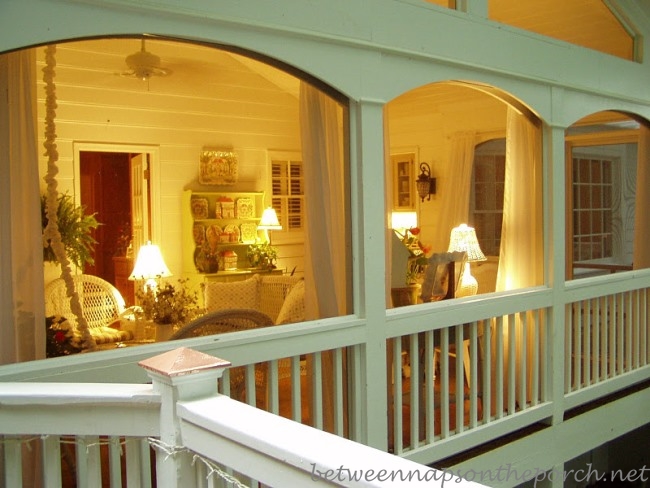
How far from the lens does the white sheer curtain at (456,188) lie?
784 centimetres

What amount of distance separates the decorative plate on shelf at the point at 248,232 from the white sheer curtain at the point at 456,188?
2.10m

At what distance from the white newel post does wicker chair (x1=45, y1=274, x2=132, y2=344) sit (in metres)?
4.75

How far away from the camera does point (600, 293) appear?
490 centimetres

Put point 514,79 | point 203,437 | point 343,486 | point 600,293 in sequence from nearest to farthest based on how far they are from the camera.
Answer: point 343,486
point 203,437
point 514,79
point 600,293

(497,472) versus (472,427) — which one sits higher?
(472,427)

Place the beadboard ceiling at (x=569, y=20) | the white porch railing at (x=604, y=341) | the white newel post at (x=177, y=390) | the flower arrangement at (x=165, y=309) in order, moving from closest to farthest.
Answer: the white newel post at (x=177, y=390) < the flower arrangement at (x=165, y=309) < the white porch railing at (x=604, y=341) < the beadboard ceiling at (x=569, y=20)

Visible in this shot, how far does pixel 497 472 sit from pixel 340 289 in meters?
1.53

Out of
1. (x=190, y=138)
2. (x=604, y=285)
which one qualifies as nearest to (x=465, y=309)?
(x=604, y=285)

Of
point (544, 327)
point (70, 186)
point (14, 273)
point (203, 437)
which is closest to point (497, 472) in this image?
point (544, 327)

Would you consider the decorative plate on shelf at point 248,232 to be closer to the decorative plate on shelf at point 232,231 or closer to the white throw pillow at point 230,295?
the decorative plate on shelf at point 232,231

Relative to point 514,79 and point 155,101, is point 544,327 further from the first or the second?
point 155,101

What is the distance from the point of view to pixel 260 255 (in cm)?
785

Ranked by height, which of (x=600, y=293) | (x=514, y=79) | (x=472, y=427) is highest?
(x=514, y=79)

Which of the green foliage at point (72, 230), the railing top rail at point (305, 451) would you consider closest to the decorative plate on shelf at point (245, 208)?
the green foliage at point (72, 230)
